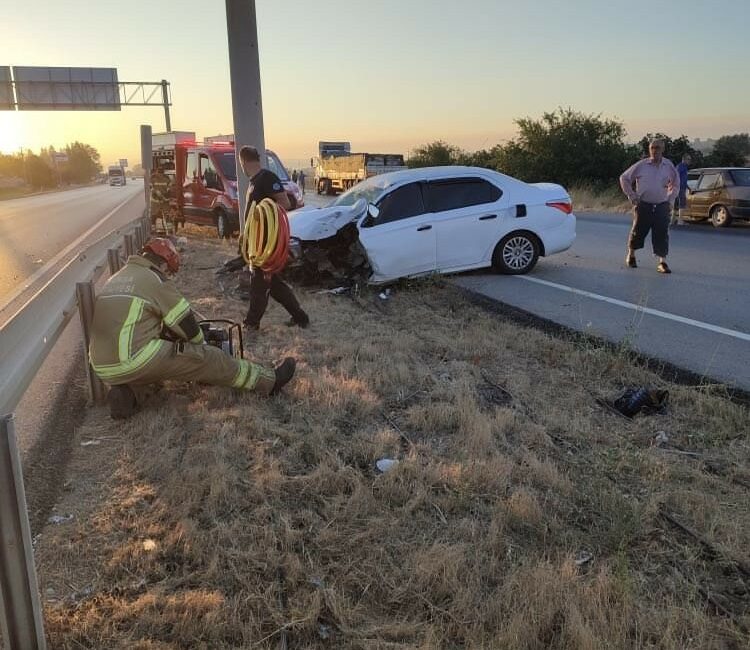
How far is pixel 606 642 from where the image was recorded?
2266 millimetres

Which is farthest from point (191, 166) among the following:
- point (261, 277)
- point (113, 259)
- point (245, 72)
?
point (261, 277)

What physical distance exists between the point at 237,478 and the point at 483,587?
57.0 inches

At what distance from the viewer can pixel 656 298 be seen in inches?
315

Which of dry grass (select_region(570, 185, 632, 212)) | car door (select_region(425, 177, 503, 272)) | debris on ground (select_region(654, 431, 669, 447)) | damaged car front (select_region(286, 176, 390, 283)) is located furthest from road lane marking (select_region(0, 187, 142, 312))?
dry grass (select_region(570, 185, 632, 212))

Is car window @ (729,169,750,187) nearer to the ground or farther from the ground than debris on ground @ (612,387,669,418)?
farther from the ground

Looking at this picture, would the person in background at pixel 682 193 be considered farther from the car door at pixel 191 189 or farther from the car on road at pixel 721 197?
the car door at pixel 191 189

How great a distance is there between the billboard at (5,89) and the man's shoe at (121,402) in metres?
42.0

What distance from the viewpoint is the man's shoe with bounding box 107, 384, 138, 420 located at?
4395 mm

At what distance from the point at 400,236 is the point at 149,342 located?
4847mm

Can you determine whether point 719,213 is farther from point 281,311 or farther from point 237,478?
point 237,478

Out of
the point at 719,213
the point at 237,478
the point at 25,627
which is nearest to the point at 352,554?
the point at 237,478

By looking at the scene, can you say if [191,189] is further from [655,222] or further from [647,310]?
[647,310]

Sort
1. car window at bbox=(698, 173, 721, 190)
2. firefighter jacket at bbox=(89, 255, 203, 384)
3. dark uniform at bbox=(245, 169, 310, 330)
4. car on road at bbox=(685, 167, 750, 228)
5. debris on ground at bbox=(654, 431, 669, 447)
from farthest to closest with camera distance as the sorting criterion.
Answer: car window at bbox=(698, 173, 721, 190) → car on road at bbox=(685, 167, 750, 228) → dark uniform at bbox=(245, 169, 310, 330) → firefighter jacket at bbox=(89, 255, 203, 384) → debris on ground at bbox=(654, 431, 669, 447)

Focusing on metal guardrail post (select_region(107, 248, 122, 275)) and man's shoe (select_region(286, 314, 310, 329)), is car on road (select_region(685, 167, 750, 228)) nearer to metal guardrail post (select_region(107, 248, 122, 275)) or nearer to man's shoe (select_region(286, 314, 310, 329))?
man's shoe (select_region(286, 314, 310, 329))
